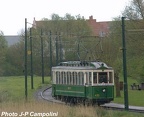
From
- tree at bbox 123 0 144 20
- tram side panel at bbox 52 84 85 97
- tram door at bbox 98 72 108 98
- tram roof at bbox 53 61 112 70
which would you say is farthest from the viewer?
tree at bbox 123 0 144 20

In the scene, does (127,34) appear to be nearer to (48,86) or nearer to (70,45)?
(48,86)

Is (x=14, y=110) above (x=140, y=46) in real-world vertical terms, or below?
below

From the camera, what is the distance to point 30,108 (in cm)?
2303

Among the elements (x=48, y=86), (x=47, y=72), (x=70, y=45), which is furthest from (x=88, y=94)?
(x=47, y=72)

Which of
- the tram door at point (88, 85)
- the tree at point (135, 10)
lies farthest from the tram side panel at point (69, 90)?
the tree at point (135, 10)

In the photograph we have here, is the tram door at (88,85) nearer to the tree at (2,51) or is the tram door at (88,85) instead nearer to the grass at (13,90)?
the grass at (13,90)

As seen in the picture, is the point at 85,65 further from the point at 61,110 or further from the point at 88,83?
the point at 61,110

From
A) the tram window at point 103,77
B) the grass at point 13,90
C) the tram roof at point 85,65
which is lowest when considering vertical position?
the grass at point 13,90

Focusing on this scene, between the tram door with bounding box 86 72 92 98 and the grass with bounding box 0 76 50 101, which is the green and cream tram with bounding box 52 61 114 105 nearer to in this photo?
the tram door with bounding box 86 72 92 98

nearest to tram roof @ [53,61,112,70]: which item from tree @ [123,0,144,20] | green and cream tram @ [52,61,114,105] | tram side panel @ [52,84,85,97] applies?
green and cream tram @ [52,61,114,105]

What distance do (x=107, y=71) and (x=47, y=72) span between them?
49906mm

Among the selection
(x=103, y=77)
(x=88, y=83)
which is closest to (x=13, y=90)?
(x=88, y=83)

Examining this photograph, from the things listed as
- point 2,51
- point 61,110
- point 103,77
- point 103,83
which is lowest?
point 61,110

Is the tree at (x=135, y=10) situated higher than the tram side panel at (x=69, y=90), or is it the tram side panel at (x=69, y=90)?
the tree at (x=135, y=10)
